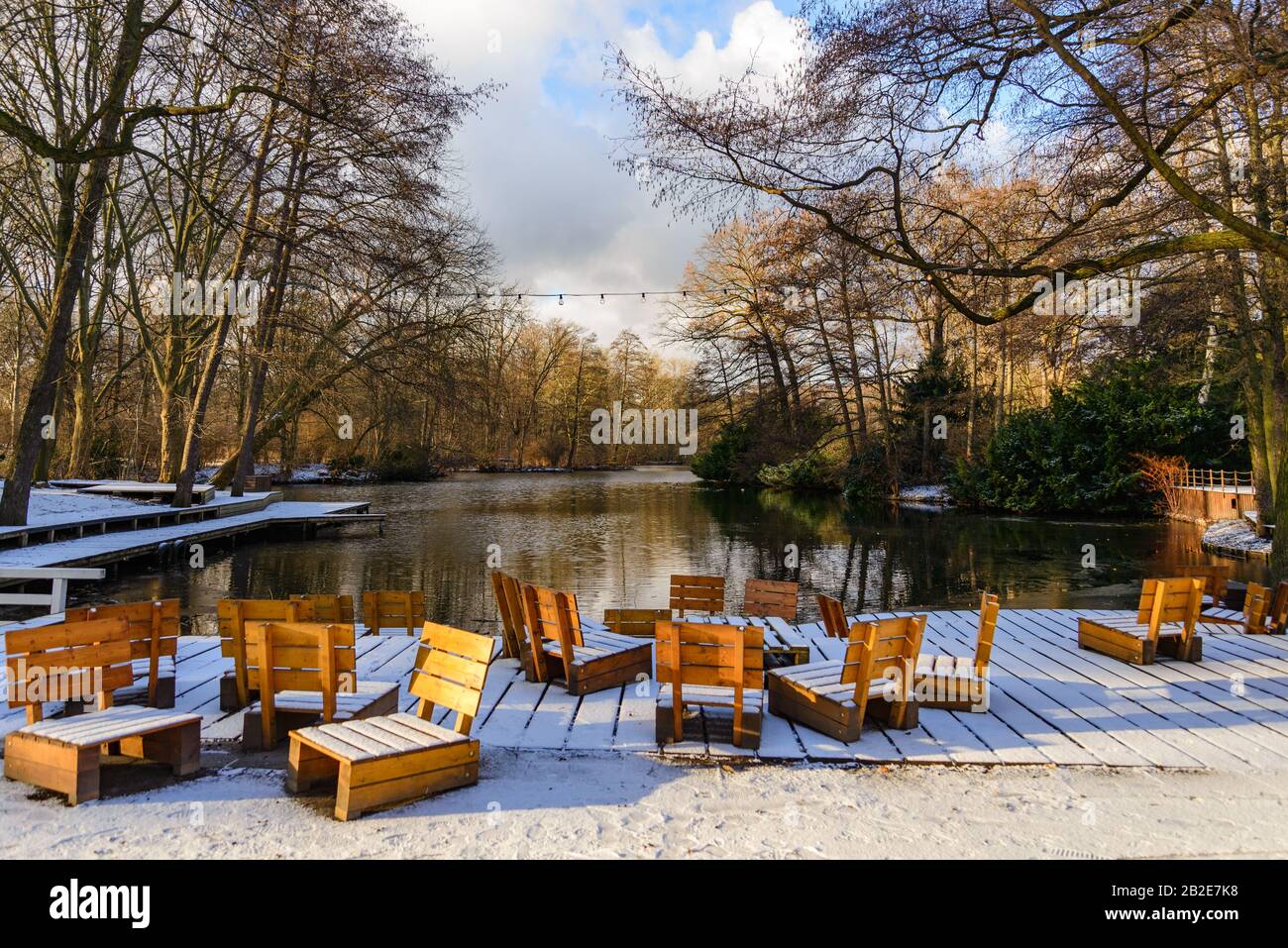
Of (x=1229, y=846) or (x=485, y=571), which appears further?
(x=485, y=571)

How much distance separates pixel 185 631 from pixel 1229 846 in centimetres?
1214

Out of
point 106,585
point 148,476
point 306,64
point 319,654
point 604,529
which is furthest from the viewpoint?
point 148,476

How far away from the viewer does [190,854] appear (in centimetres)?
341

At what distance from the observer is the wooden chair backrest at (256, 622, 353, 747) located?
14.9 feet

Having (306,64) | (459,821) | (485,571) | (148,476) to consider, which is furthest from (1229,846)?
(148,476)

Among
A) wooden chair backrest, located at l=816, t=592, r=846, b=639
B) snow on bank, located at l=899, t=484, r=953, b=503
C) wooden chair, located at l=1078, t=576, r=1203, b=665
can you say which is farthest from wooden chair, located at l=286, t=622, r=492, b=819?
snow on bank, located at l=899, t=484, r=953, b=503

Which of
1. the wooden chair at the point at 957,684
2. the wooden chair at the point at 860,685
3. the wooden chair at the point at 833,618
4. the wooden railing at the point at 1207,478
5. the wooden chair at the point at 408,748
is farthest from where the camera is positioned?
the wooden railing at the point at 1207,478

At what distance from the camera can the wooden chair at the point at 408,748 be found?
12.6 ft

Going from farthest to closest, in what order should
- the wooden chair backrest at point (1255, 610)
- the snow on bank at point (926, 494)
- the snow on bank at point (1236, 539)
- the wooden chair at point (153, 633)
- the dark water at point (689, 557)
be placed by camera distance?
the snow on bank at point (926, 494) → the snow on bank at point (1236, 539) → the dark water at point (689, 557) → the wooden chair backrest at point (1255, 610) → the wooden chair at point (153, 633)

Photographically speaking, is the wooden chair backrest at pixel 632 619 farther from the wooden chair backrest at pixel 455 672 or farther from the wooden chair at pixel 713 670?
the wooden chair backrest at pixel 455 672

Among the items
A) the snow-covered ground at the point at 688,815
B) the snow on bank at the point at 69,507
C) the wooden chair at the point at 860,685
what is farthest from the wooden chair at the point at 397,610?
the snow on bank at the point at 69,507

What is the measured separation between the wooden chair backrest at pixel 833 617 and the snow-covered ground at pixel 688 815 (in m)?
3.17
